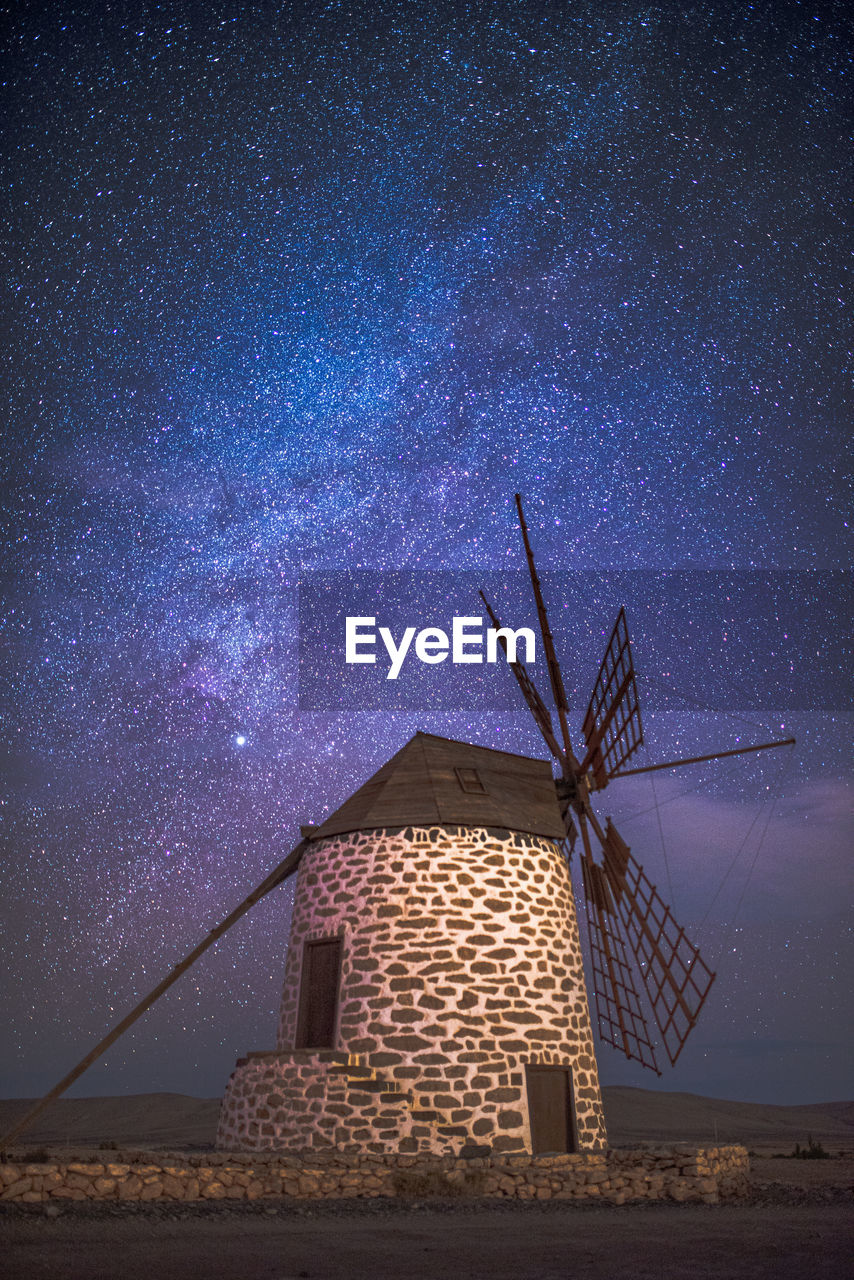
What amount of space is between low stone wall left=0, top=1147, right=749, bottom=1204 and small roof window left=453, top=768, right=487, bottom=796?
5.86 meters

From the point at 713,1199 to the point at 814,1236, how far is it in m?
A: 3.05

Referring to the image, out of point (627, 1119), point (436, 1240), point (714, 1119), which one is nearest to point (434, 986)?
point (436, 1240)

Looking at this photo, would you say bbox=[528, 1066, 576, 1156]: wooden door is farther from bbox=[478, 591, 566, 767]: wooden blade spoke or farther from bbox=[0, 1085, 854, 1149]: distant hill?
bbox=[0, 1085, 854, 1149]: distant hill

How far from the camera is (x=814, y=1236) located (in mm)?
10055

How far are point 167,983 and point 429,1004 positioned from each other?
168 inches

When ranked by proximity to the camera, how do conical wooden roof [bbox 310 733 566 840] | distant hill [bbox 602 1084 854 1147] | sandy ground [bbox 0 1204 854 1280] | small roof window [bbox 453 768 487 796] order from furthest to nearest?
distant hill [bbox 602 1084 854 1147], small roof window [bbox 453 768 487 796], conical wooden roof [bbox 310 733 566 840], sandy ground [bbox 0 1204 854 1280]

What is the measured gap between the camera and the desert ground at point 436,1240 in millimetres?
7684

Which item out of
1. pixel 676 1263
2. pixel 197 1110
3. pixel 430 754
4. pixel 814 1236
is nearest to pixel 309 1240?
pixel 676 1263

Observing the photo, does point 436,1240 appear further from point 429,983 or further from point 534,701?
point 534,701

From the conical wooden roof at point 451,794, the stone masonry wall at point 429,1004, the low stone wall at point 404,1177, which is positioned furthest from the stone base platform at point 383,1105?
the conical wooden roof at point 451,794

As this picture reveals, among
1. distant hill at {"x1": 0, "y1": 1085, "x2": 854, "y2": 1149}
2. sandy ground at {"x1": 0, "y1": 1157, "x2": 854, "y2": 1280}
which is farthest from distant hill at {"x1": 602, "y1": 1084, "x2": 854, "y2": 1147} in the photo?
sandy ground at {"x1": 0, "y1": 1157, "x2": 854, "y2": 1280}

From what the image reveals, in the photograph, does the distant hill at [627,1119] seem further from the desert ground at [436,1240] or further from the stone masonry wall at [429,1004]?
the desert ground at [436,1240]

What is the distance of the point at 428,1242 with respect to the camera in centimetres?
914

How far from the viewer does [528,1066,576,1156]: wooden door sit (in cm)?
1475
